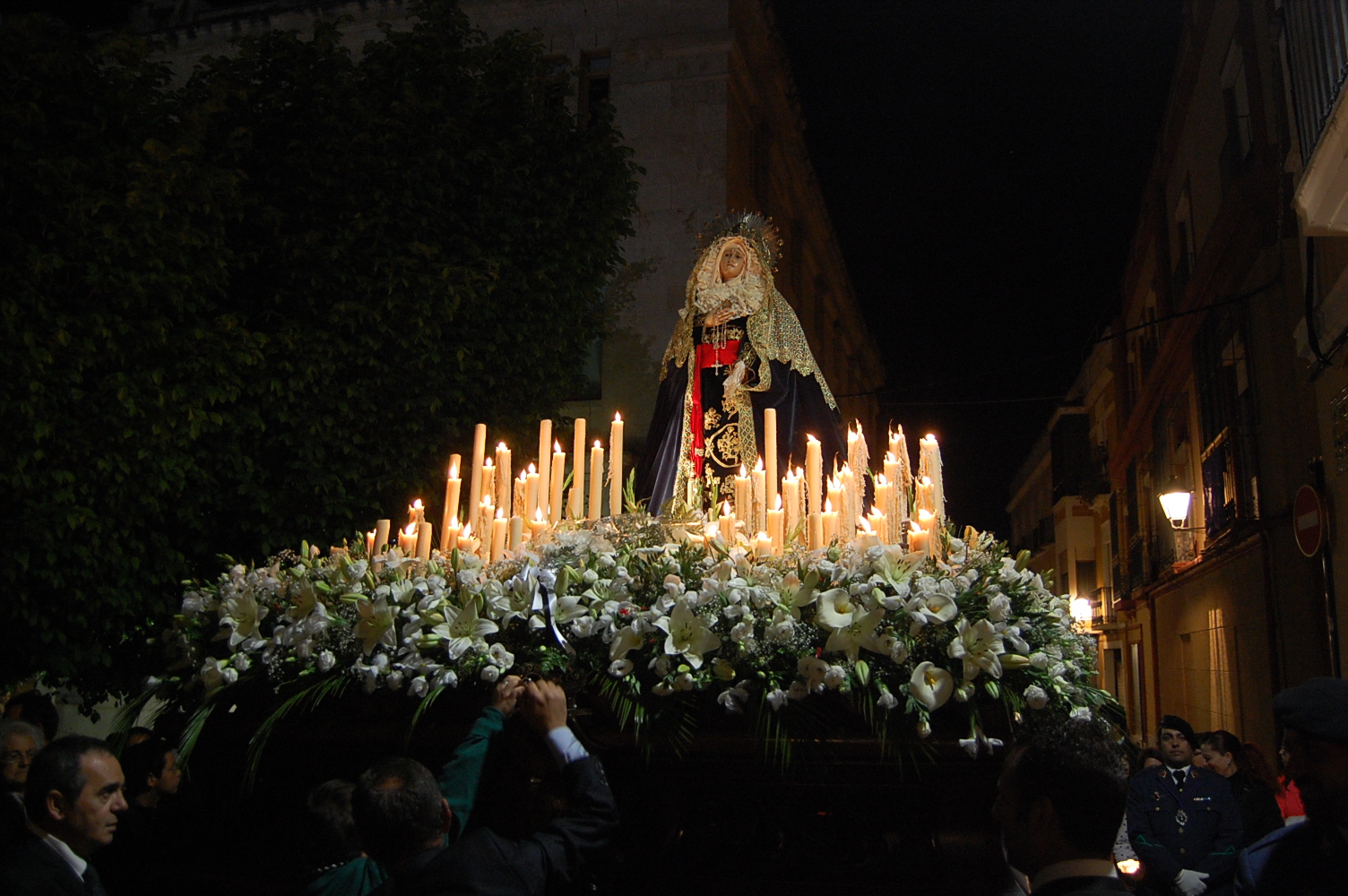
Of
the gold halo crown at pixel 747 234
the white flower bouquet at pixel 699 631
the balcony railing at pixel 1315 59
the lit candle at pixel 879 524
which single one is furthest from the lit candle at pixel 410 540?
the balcony railing at pixel 1315 59

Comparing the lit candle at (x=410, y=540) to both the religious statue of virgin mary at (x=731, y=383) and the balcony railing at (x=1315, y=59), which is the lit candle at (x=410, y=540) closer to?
the religious statue of virgin mary at (x=731, y=383)

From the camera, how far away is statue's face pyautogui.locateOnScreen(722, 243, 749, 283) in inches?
244

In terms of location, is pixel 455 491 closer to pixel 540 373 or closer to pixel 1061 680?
pixel 1061 680

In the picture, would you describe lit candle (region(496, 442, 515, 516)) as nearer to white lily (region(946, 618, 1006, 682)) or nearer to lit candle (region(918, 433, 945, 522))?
lit candle (region(918, 433, 945, 522))

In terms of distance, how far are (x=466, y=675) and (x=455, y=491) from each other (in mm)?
1851

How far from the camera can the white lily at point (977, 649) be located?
2440mm

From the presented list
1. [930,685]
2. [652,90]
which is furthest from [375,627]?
[652,90]

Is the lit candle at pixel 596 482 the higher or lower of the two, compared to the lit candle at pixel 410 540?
higher

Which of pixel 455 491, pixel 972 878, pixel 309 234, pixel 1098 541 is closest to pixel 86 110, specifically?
pixel 309 234

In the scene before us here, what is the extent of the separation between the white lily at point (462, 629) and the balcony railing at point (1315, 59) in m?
5.55

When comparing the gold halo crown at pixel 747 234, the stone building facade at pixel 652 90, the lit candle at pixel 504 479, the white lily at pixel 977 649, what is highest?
the stone building facade at pixel 652 90

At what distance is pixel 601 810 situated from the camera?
2.28 m

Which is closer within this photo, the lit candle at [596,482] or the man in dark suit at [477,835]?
the man in dark suit at [477,835]

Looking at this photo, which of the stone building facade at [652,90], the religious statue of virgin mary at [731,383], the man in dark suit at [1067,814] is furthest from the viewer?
the stone building facade at [652,90]
